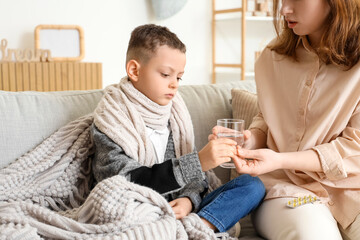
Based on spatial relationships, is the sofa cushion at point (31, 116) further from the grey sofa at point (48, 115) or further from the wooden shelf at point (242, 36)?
the wooden shelf at point (242, 36)

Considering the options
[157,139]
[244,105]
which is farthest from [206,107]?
[157,139]

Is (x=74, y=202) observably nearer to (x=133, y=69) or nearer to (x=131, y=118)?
(x=131, y=118)

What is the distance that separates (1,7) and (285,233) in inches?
101

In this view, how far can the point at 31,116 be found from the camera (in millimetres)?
1530

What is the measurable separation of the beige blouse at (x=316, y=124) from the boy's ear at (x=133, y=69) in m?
0.41

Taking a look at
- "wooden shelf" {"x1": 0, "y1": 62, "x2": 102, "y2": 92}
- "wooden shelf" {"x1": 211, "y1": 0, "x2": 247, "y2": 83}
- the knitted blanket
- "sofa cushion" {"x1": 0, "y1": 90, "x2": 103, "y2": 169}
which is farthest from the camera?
"wooden shelf" {"x1": 211, "y1": 0, "x2": 247, "y2": 83}

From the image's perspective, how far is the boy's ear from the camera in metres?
1.44

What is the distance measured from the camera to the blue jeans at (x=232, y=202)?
131 cm

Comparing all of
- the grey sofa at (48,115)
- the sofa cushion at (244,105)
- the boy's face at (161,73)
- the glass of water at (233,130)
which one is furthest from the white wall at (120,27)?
the glass of water at (233,130)

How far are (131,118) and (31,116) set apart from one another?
36cm

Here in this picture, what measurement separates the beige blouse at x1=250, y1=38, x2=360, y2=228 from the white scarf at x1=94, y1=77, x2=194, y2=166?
1.07ft

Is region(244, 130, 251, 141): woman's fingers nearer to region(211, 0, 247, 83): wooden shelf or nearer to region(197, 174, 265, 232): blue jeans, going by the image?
region(197, 174, 265, 232): blue jeans

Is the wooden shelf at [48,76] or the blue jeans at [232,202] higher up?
the wooden shelf at [48,76]

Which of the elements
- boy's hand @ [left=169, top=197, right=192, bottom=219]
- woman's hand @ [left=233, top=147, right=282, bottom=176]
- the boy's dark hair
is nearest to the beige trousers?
woman's hand @ [left=233, top=147, right=282, bottom=176]
